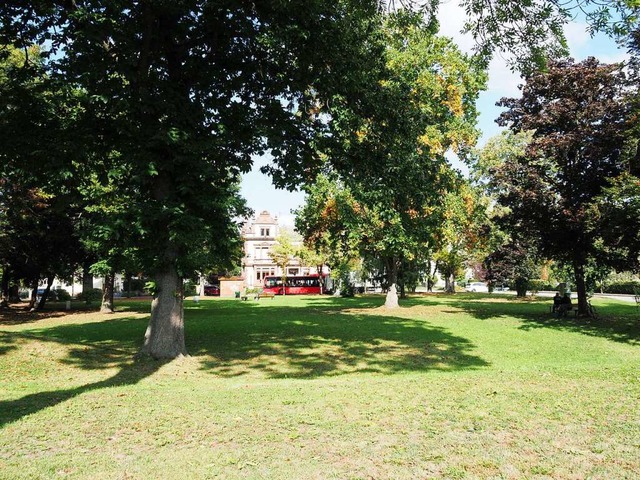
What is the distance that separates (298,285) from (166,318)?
171ft

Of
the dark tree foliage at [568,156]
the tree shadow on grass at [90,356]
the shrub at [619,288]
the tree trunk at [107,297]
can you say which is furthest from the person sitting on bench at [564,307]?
the shrub at [619,288]

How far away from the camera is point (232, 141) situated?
12.0 metres

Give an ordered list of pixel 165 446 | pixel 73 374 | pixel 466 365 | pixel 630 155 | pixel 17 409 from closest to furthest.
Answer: pixel 165 446, pixel 17 409, pixel 73 374, pixel 466 365, pixel 630 155

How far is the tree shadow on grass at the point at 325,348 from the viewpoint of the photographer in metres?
11.9

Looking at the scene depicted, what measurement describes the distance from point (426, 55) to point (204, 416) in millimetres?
26518

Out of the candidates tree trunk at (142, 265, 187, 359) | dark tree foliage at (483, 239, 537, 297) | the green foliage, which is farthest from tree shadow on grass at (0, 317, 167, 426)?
dark tree foliage at (483, 239, 537, 297)

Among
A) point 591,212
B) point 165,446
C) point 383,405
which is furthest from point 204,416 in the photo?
point 591,212

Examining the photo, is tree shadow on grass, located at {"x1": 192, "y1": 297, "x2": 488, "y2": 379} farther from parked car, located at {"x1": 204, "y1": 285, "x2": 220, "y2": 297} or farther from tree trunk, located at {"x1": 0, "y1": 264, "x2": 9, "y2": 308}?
parked car, located at {"x1": 204, "y1": 285, "x2": 220, "y2": 297}

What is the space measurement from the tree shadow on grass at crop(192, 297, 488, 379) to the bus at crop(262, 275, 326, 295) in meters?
40.6

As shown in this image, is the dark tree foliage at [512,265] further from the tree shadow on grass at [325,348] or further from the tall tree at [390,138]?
the tree shadow on grass at [325,348]

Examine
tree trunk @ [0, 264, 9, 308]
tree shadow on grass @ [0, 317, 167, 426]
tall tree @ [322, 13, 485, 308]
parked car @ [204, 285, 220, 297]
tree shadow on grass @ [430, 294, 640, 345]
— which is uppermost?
tall tree @ [322, 13, 485, 308]

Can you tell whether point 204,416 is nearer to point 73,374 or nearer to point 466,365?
point 73,374

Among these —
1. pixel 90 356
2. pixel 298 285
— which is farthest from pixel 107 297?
pixel 298 285

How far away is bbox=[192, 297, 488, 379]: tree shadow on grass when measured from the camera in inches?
467
